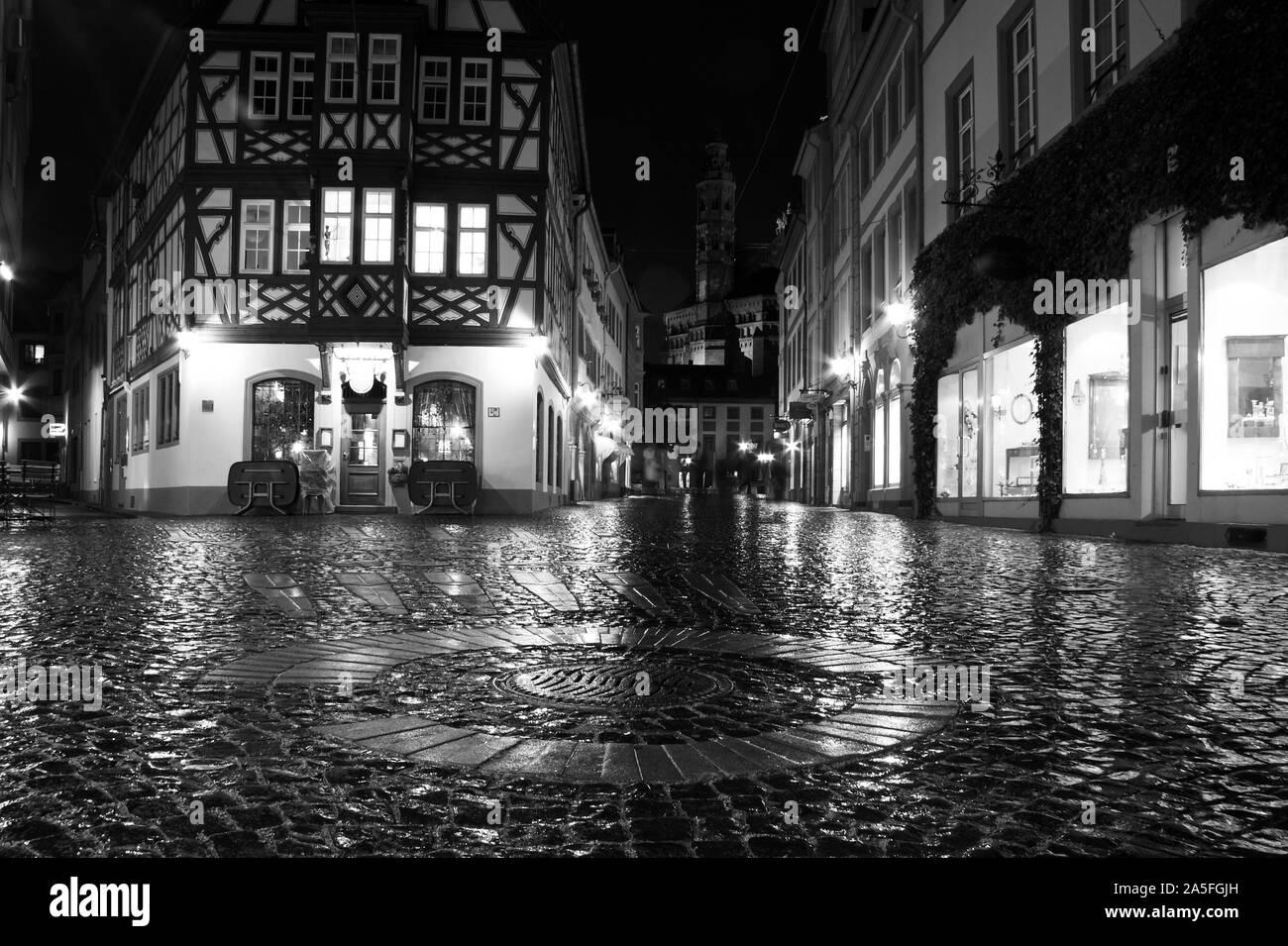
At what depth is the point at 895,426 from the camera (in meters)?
24.6

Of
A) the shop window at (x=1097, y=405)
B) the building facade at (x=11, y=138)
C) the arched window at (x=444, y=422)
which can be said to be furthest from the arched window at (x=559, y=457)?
the shop window at (x=1097, y=405)

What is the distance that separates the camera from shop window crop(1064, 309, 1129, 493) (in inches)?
512

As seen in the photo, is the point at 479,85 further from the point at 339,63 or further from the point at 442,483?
the point at 442,483

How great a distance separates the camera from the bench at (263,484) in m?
22.2

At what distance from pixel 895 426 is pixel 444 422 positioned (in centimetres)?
1066

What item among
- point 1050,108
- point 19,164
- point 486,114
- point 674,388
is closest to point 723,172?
point 674,388

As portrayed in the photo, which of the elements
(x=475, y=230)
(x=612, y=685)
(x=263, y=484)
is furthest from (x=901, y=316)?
(x=612, y=685)

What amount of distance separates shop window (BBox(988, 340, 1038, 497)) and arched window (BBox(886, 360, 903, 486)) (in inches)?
245

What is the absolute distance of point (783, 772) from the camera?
2.55m

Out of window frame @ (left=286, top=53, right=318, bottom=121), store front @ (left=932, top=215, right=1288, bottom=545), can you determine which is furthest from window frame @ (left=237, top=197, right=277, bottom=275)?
store front @ (left=932, top=215, right=1288, bottom=545)

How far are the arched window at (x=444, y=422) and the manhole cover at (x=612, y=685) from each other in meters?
20.9

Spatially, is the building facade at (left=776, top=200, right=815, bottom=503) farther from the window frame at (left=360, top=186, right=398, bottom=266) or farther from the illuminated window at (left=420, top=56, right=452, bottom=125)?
the window frame at (left=360, top=186, right=398, bottom=266)
